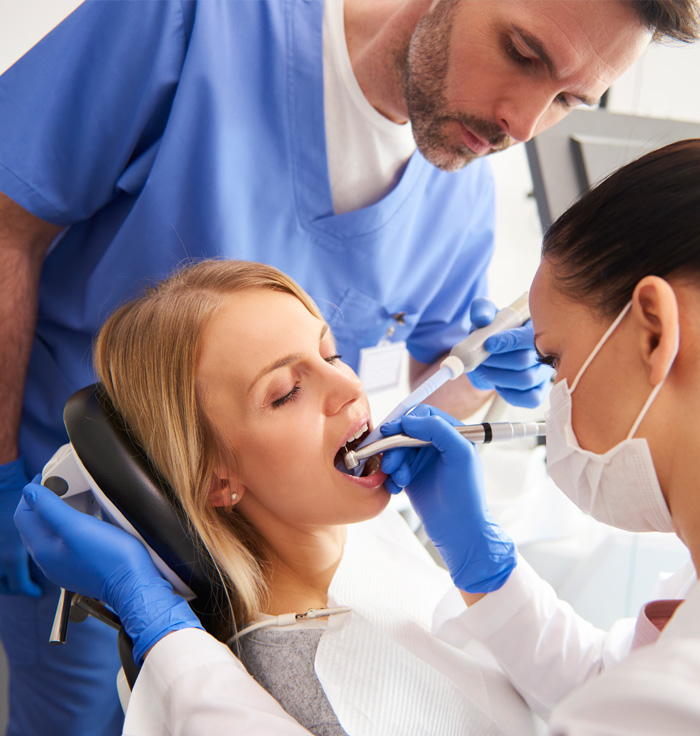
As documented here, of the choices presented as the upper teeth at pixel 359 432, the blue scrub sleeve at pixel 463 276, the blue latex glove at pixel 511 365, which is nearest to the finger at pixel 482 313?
the blue latex glove at pixel 511 365

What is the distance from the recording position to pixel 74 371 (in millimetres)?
1430

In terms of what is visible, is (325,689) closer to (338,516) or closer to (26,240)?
(338,516)

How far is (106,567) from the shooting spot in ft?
3.49

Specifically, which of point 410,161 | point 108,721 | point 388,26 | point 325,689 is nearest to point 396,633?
point 325,689

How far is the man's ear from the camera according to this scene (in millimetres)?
730

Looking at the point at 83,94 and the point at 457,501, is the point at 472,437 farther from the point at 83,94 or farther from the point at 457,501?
the point at 83,94

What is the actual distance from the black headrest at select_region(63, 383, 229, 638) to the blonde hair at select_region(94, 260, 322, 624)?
3 centimetres

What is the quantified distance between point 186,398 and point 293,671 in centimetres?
50

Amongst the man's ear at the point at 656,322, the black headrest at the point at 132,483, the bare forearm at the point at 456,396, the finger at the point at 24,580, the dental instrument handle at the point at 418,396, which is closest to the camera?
the man's ear at the point at 656,322

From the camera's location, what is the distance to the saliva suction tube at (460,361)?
119 centimetres

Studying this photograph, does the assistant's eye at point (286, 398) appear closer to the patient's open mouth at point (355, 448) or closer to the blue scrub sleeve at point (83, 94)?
the patient's open mouth at point (355, 448)

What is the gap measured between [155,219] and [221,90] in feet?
0.95

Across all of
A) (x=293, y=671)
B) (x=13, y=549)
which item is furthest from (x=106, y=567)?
(x=13, y=549)

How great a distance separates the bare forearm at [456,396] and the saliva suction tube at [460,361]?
485 millimetres
